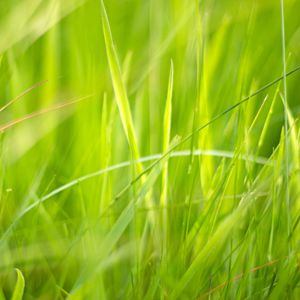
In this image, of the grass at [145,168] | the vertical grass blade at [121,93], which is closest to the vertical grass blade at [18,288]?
the grass at [145,168]

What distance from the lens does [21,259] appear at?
2.49 feet

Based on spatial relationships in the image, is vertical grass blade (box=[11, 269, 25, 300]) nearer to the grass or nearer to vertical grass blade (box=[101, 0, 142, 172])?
the grass

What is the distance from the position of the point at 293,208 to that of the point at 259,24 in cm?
54

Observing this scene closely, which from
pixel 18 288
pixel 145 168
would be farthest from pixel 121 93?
pixel 18 288

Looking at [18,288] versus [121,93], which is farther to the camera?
[121,93]

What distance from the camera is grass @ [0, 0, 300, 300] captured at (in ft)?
2.33

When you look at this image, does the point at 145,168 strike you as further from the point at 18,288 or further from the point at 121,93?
the point at 18,288

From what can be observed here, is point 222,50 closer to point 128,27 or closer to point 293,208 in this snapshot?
point 128,27

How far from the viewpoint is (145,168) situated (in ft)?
2.79

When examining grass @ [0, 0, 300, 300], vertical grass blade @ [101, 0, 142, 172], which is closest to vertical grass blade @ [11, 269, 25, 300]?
grass @ [0, 0, 300, 300]

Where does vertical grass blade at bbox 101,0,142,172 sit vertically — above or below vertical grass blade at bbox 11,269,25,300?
above

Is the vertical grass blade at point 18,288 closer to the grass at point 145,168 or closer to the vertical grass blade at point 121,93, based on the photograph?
the grass at point 145,168

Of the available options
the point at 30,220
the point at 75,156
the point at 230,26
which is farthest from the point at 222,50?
the point at 30,220

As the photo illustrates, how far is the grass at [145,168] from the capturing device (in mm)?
709
